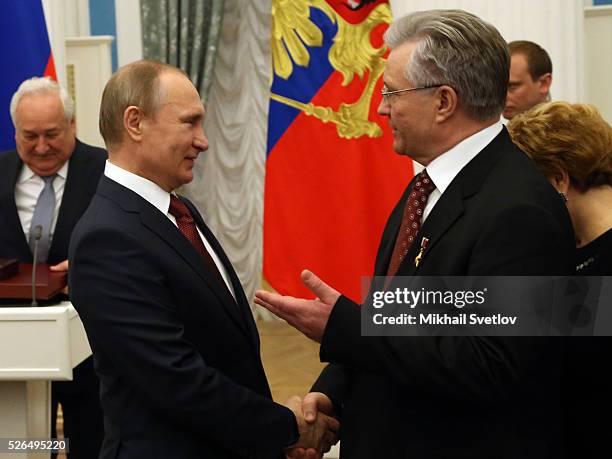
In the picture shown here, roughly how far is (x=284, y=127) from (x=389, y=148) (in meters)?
0.87

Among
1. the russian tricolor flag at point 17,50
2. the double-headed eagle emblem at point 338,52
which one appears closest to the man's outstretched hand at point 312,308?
the russian tricolor flag at point 17,50

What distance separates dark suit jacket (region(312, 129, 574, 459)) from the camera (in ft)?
5.40

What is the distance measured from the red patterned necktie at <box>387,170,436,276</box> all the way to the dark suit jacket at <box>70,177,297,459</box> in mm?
430

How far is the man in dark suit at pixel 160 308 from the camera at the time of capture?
1.86m

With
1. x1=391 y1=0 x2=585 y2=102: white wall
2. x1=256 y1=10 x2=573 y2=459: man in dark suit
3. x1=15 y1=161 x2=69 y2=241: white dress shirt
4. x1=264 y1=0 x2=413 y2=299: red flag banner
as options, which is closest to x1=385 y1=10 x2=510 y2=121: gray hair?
x1=256 y1=10 x2=573 y2=459: man in dark suit

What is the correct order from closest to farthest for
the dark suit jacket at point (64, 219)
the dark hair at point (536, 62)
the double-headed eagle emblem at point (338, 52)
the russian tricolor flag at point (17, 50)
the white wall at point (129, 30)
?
the dark suit jacket at point (64, 219) < the dark hair at point (536, 62) < the russian tricolor flag at point (17, 50) < the double-headed eagle emblem at point (338, 52) < the white wall at point (129, 30)

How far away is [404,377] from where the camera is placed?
1.73 meters

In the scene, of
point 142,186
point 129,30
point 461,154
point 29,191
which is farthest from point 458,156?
point 129,30

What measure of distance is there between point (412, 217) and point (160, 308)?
624mm

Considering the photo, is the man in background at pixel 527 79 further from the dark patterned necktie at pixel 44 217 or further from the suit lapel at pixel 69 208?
the dark patterned necktie at pixel 44 217

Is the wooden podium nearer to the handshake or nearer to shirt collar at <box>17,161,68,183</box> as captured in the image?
shirt collar at <box>17,161,68,183</box>

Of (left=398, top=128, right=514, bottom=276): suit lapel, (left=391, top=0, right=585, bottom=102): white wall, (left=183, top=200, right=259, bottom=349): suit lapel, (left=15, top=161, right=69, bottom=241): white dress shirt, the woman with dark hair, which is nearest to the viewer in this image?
(left=398, top=128, right=514, bottom=276): suit lapel

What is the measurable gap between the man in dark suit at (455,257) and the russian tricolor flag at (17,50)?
12.6 feet

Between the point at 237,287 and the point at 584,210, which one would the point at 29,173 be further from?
the point at 584,210
